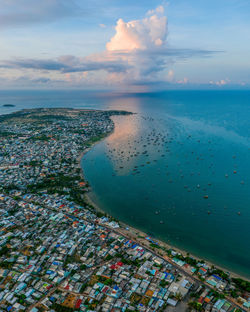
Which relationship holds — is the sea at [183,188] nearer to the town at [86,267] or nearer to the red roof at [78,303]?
the town at [86,267]

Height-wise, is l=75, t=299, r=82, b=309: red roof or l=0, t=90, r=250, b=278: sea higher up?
l=0, t=90, r=250, b=278: sea

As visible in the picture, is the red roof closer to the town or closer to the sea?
the town

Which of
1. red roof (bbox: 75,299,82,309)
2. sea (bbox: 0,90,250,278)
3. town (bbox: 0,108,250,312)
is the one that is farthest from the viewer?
sea (bbox: 0,90,250,278)

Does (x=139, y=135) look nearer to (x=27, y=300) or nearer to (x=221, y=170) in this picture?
(x=221, y=170)

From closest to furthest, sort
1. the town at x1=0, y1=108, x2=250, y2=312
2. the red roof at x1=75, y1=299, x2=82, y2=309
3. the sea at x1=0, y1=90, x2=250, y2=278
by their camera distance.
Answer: the red roof at x1=75, y1=299, x2=82, y2=309, the town at x1=0, y1=108, x2=250, y2=312, the sea at x1=0, y1=90, x2=250, y2=278

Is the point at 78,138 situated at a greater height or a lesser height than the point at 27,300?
greater

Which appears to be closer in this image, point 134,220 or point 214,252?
point 214,252

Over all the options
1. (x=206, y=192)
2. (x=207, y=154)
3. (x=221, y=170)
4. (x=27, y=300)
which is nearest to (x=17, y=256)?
(x=27, y=300)

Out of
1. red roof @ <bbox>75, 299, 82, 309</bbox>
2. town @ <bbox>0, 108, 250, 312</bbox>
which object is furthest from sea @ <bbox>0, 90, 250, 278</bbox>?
red roof @ <bbox>75, 299, 82, 309</bbox>

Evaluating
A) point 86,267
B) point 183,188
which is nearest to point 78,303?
point 86,267
